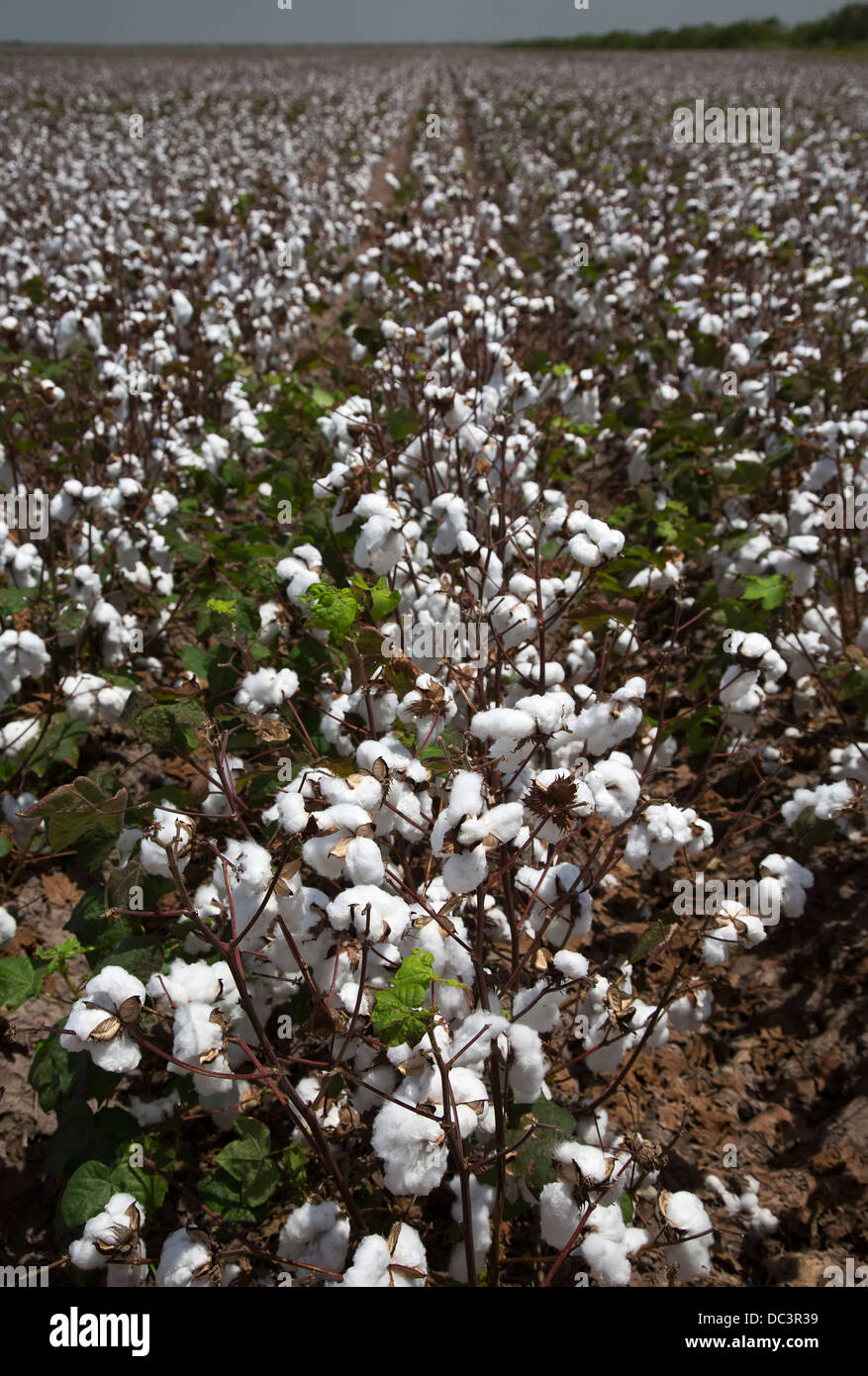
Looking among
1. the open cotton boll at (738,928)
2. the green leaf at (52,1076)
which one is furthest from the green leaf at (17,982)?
the open cotton boll at (738,928)

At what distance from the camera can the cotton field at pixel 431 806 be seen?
166 cm

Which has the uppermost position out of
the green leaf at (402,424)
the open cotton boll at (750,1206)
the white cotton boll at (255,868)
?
the green leaf at (402,424)

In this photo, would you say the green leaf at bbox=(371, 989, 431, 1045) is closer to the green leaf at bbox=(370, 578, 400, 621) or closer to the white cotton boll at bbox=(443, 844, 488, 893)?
the white cotton boll at bbox=(443, 844, 488, 893)

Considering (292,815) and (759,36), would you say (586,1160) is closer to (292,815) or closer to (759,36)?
(292,815)

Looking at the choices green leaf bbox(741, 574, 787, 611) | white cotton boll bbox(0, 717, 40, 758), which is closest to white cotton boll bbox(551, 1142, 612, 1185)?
green leaf bbox(741, 574, 787, 611)

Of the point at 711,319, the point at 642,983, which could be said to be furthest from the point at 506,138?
the point at 642,983

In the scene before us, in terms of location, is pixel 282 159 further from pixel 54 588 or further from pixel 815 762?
pixel 815 762

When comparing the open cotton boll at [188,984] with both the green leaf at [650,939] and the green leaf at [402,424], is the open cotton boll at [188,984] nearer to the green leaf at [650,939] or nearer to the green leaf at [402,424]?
the green leaf at [650,939]

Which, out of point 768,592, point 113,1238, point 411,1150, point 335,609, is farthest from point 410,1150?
point 768,592

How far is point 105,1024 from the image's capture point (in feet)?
4.97

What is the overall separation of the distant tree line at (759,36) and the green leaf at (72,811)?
A: 212 feet

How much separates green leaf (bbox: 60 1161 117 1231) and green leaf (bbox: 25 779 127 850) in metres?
0.70

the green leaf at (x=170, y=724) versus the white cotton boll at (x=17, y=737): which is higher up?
the white cotton boll at (x=17, y=737)

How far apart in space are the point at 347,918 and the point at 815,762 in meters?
2.62
